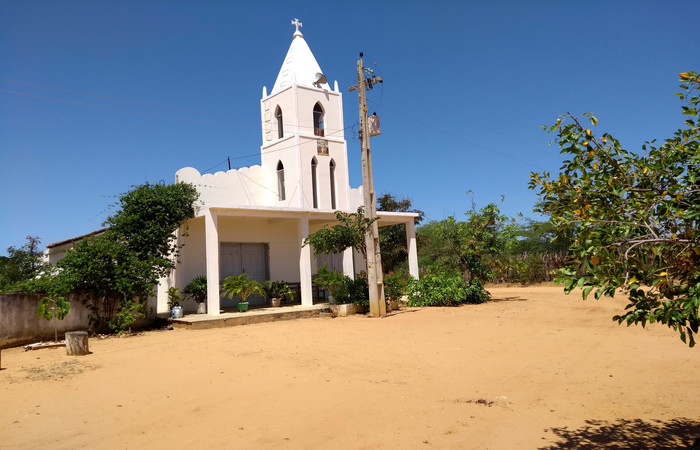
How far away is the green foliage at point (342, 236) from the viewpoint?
14.7 metres

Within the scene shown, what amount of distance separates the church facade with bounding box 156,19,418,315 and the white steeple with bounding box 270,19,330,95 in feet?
0.13

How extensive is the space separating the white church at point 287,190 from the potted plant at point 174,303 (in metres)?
1.21

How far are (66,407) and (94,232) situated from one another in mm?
12251

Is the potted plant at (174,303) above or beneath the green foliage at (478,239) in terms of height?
beneath

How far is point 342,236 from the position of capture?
14.8 metres

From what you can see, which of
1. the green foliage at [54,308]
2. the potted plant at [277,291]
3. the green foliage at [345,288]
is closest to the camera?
the green foliage at [54,308]

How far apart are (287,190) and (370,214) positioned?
4.36 meters

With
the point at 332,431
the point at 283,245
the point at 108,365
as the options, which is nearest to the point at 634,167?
the point at 332,431

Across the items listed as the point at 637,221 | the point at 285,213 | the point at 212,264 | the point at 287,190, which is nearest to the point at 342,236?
the point at 285,213

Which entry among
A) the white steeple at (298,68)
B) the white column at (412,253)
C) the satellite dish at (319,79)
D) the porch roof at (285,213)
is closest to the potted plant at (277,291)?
the porch roof at (285,213)

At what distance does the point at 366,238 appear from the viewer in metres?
15.2

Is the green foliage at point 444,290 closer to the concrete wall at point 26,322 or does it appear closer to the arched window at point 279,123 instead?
the arched window at point 279,123

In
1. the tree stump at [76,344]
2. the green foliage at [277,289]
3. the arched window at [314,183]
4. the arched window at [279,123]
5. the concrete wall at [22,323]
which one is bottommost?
the tree stump at [76,344]

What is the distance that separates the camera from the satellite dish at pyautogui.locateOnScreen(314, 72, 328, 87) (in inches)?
754
